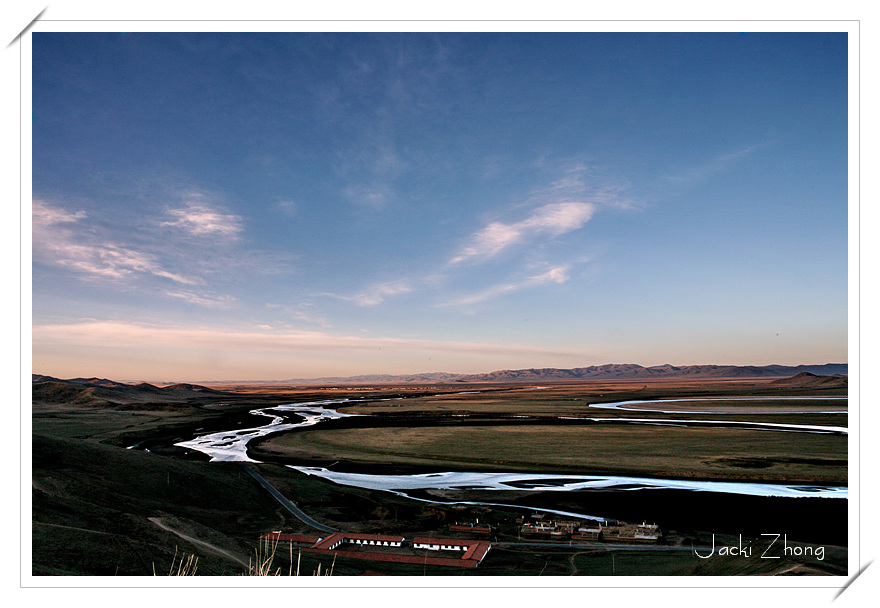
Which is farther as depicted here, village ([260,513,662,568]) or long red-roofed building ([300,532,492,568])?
village ([260,513,662,568])

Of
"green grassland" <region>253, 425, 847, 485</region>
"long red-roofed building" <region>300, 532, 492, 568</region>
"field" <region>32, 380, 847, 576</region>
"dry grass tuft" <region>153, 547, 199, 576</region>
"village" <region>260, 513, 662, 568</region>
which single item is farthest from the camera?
"green grassland" <region>253, 425, 847, 485</region>

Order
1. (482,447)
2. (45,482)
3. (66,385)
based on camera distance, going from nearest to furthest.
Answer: (45,482), (482,447), (66,385)

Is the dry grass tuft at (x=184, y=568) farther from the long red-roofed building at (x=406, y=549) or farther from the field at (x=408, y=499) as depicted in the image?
the long red-roofed building at (x=406, y=549)

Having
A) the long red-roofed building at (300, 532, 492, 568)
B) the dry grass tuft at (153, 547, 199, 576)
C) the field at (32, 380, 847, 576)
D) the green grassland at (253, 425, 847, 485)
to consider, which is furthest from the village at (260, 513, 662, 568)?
the green grassland at (253, 425, 847, 485)

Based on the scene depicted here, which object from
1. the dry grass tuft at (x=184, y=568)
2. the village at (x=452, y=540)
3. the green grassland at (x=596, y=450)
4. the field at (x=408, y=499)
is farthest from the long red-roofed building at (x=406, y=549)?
the green grassland at (x=596, y=450)

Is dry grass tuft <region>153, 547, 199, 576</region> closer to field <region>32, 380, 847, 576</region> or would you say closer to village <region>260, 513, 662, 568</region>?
field <region>32, 380, 847, 576</region>

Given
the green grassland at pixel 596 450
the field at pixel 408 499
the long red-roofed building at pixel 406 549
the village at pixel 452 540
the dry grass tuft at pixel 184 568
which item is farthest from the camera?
the green grassland at pixel 596 450

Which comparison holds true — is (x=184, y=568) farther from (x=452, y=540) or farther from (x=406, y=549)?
(x=452, y=540)
